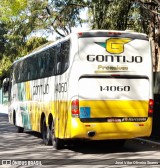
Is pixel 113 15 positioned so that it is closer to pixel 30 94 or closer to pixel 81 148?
pixel 30 94

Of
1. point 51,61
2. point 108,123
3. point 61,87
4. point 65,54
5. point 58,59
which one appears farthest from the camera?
point 51,61

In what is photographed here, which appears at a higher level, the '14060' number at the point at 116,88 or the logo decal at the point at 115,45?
the logo decal at the point at 115,45

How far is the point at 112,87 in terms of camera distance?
1184 centimetres

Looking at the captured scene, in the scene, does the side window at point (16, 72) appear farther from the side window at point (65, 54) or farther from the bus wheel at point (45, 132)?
the side window at point (65, 54)

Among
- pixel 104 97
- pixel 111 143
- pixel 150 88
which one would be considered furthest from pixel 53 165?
pixel 111 143

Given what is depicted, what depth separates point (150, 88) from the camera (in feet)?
Result: 39.8

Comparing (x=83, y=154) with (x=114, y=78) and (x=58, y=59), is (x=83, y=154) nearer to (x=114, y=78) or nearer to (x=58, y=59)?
(x=114, y=78)

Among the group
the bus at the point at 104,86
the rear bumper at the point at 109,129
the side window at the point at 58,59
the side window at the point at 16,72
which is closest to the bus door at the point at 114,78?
the bus at the point at 104,86

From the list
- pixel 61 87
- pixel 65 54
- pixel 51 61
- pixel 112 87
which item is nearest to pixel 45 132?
pixel 51 61

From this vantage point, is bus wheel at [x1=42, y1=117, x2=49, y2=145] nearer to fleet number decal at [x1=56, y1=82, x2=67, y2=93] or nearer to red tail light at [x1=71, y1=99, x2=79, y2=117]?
fleet number decal at [x1=56, y1=82, x2=67, y2=93]

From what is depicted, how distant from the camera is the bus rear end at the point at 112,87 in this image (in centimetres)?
1158

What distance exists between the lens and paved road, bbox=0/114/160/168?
1016 cm

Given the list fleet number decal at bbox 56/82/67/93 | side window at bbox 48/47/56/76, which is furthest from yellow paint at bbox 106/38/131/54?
side window at bbox 48/47/56/76

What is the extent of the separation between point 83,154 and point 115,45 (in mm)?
3145
